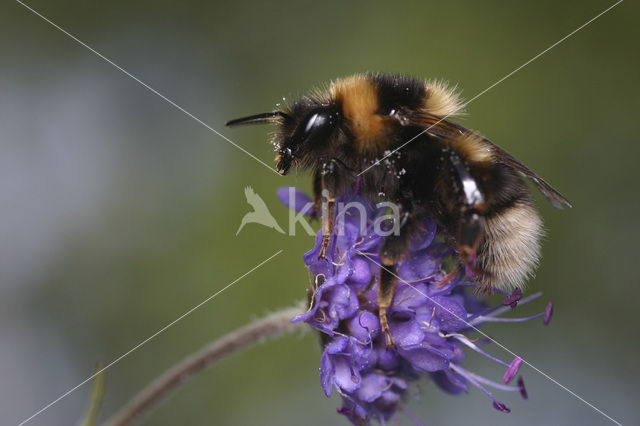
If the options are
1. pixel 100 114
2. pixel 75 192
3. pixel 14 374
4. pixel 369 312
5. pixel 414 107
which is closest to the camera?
pixel 414 107

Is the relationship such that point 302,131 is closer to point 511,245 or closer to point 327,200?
point 327,200

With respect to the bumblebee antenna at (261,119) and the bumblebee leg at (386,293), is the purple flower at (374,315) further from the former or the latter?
the bumblebee antenna at (261,119)

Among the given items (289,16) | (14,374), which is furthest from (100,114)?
(14,374)

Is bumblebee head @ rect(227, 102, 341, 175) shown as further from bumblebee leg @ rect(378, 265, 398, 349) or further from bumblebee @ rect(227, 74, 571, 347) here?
bumblebee leg @ rect(378, 265, 398, 349)

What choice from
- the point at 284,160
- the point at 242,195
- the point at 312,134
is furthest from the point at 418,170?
the point at 242,195

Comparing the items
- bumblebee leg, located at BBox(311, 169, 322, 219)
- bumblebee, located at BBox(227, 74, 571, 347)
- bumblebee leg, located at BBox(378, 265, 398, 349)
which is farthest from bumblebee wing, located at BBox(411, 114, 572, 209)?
bumblebee leg, located at BBox(378, 265, 398, 349)

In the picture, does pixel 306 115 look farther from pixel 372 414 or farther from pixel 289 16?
pixel 289 16
